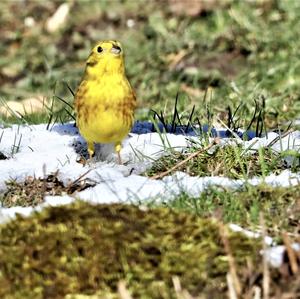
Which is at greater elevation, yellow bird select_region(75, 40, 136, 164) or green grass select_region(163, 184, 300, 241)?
yellow bird select_region(75, 40, 136, 164)

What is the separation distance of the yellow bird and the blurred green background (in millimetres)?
2352

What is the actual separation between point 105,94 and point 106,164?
441mm

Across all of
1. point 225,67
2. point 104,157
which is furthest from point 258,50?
point 104,157

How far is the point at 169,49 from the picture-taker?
10.2m

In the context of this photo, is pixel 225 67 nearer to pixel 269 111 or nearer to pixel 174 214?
pixel 269 111

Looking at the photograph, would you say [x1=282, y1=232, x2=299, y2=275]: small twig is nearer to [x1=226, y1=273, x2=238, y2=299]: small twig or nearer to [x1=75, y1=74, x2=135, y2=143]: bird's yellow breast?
[x1=226, y1=273, x2=238, y2=299]: small twig

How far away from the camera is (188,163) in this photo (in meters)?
5.02

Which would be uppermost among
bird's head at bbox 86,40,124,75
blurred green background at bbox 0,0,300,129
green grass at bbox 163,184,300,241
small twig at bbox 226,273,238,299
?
blurred green background at bbox 0,0,300,129

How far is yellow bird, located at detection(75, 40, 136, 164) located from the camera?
16.6 ft

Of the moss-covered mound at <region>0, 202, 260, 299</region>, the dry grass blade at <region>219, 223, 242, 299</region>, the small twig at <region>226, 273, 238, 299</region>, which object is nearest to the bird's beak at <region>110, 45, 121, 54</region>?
the moss-covered mound at <region>0, 202, 260, 299</region>

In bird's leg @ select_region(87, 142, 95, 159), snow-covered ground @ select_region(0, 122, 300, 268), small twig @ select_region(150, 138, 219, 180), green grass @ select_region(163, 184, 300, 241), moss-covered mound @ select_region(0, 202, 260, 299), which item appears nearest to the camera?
moss-covered mound @ select_region(0, 202, 260, 299)

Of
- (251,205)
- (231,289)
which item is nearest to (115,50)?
(251,205)

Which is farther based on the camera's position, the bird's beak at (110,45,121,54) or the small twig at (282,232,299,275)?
the bird's beak at (110,45,121,54)

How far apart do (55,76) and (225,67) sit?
1.95 meters
